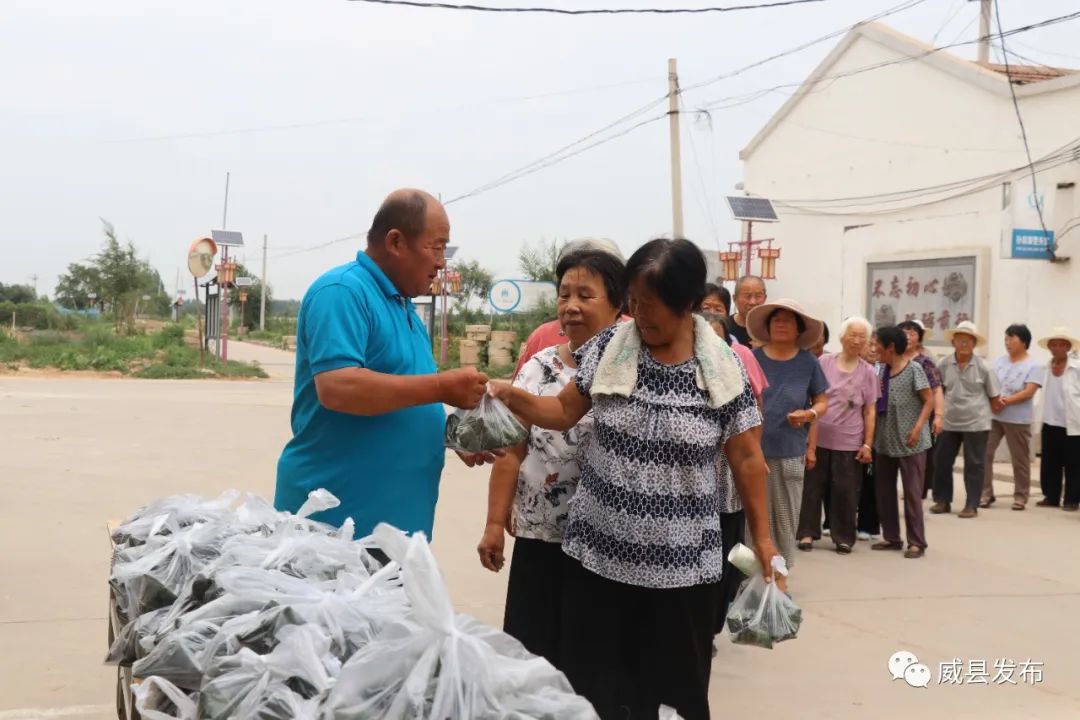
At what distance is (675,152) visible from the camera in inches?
700

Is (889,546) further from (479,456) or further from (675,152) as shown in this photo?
(675,152)

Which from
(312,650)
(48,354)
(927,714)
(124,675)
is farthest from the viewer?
(48,354)

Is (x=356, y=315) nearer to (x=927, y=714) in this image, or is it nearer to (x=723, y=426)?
(x=723, y=426)

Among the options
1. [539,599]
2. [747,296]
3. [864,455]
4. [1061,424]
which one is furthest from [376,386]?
[1061,424]

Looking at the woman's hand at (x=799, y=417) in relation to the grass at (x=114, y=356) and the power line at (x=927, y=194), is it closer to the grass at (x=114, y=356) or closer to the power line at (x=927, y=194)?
the power line at (x=927, y=194)

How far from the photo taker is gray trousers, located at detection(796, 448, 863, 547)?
734cm

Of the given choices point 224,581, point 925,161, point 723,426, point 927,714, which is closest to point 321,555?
point 224,581

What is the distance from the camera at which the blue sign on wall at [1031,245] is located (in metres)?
13.8

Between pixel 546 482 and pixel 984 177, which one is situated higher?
pixel 984 177

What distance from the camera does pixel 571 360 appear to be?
343cm

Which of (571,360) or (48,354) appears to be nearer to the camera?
(571,360)

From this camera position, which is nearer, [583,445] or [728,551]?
[583,445]

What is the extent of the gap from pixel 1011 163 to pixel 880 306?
3.02 meters

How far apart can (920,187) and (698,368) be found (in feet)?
51.3
